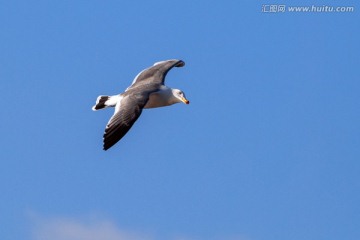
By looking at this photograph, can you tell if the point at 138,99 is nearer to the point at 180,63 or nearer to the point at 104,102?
the point at 104,102

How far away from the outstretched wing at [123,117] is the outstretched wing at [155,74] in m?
2.61

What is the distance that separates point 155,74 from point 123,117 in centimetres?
609

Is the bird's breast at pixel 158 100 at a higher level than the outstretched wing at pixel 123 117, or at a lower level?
higher

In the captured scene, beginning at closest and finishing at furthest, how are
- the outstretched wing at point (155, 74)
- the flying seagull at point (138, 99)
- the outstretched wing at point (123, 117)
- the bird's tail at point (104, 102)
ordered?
the outstretched wing at point (123, 117)
the flying seagull at point (138, 99)
the bird's tail at point (104, 102)
the outstretched wing at point (155, 74)

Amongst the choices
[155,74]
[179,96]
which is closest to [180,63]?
[155,74]

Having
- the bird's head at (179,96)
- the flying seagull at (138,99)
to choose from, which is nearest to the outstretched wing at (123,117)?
the flying seagull at (138,99)

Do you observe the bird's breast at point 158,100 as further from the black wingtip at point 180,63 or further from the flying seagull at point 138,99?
the black wingtip at point 180,63

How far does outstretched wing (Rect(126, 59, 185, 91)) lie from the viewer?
141ft

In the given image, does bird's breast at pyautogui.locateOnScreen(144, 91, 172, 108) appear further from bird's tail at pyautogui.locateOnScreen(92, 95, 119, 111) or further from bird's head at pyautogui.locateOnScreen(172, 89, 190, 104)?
bird's tail at pyautogui.locateOnScreen(92, 95, 119, 111)

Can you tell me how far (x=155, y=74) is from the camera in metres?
44.0

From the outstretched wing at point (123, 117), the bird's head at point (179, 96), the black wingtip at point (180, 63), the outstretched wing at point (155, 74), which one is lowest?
the outstretched wing at point (123, 117)

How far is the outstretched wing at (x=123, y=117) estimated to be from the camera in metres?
37.0

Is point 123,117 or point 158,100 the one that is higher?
point 158,100

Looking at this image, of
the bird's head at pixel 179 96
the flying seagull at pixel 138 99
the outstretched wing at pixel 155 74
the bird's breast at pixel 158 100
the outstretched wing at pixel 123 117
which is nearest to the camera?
the outstretched wing at pixel 123 117
